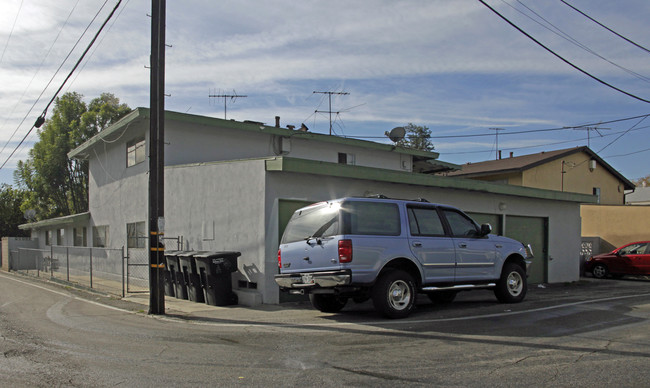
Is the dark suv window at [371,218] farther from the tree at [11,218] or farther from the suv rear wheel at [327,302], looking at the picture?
the tree at [11,218]

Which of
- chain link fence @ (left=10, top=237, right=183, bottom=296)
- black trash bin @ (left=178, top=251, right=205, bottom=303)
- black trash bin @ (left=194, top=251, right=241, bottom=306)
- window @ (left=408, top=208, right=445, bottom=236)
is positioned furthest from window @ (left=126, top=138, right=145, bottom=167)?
window @ (left=408, top=208, right=445, bottom=236)

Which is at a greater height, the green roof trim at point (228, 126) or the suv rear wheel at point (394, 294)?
the green roof trim at point (228, 126)

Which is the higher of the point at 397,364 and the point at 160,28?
the point at 160,28

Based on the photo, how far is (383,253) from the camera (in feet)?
28.6

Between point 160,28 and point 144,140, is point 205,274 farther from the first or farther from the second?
point 144,140

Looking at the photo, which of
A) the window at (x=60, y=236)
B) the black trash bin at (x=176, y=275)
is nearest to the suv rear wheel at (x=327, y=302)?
the black trash bin at (x=176, y=275)

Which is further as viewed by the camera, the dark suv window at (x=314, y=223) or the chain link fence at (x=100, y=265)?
the chain link fence at (x=100, y=265)

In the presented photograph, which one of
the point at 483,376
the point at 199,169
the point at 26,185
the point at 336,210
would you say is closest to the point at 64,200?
the point at 26,185

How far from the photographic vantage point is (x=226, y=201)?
12.7 metres

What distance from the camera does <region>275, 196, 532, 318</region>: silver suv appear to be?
852cm

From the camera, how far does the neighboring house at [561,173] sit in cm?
3033

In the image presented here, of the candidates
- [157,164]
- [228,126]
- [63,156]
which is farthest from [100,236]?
[63,156]

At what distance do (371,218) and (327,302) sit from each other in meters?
2.09

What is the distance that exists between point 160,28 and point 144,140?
276 inches
